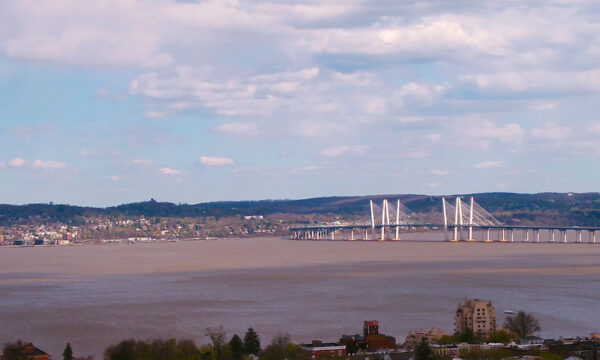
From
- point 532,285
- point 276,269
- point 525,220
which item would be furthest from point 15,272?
point 525,220

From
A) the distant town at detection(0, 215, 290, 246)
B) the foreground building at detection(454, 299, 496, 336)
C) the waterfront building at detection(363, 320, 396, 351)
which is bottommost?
the waterfront building at detection(363, 320, 396, 351)

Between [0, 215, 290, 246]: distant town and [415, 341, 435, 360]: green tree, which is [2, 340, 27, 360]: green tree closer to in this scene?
[415, 341, 435, 360]: green tree

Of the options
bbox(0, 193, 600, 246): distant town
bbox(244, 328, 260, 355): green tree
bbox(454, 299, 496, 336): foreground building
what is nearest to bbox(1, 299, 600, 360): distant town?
bbox(244, 328, 260, 355): green tree

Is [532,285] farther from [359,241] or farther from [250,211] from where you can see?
[250,211]

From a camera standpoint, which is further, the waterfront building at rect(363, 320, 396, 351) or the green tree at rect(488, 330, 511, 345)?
the green tree at rect(488, 330, 511, 345)

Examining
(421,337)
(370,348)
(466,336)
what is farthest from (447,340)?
(370,348)

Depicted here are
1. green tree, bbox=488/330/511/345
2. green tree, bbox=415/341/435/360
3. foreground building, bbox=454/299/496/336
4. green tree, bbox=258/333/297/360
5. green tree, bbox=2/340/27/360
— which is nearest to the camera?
green tree, bbox=415/341/435/360

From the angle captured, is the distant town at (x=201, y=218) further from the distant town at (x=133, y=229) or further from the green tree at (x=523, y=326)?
the green tree at (x=523, y=326)
